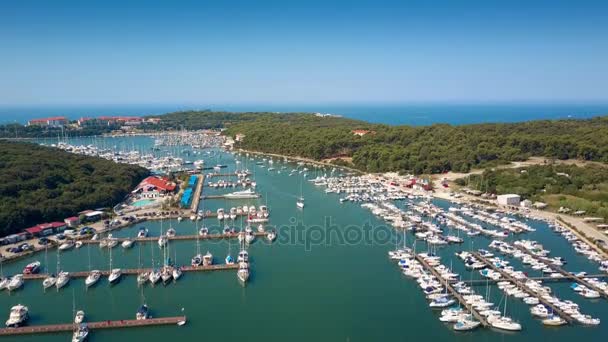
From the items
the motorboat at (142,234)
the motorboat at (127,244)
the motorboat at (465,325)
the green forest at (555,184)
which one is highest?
the green forest at (555,184)

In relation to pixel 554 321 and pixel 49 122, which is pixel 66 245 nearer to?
pixel 554 321

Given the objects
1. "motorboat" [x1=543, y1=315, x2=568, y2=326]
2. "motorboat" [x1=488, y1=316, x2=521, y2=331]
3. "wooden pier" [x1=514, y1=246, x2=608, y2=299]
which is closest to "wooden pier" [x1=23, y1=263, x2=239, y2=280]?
"motorboat" [x1=488, y1=316, x2=521, y2=331]

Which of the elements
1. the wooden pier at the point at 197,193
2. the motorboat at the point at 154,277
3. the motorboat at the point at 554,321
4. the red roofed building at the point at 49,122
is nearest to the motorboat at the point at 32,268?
the motorboat at the point at 154,277

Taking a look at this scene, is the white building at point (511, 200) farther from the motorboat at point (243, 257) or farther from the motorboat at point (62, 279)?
the motorboat at point (62, 279)

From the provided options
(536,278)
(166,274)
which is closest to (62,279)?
(166,274)

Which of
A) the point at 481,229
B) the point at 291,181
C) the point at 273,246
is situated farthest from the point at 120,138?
the point at 481,229

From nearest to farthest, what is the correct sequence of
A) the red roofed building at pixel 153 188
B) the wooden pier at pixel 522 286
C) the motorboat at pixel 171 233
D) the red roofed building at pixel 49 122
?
the wooden pier at pixel 522 286, the motorboat at pixel 171 233, the red roofed building at pixel 153 188, the red roofed building at pixel 49 122
